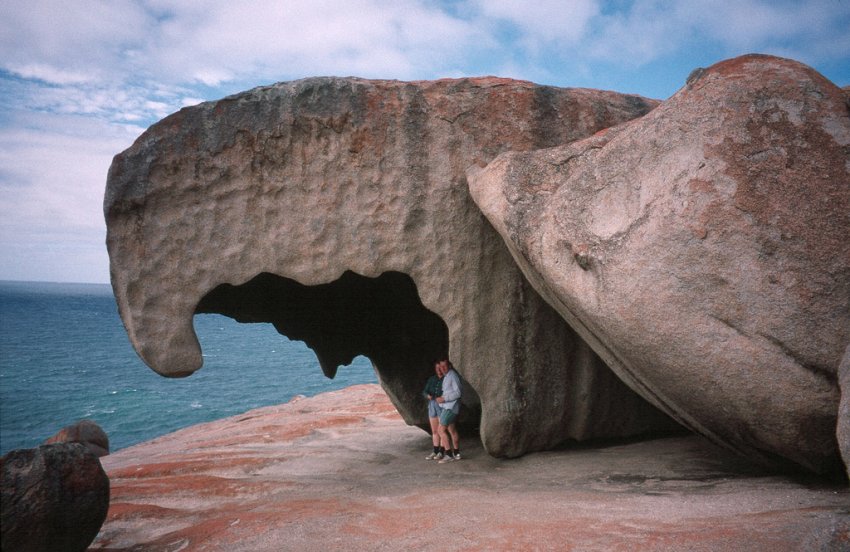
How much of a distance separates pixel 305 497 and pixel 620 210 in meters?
3.86

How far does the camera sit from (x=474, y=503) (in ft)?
16.4

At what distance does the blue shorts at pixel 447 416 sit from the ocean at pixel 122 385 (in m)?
19.0

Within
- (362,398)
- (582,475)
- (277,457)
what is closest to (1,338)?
(362,398)

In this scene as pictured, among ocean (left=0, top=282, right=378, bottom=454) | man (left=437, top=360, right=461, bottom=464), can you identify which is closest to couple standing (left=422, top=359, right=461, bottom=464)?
man (left=437, top=360, right=461, bottom=464)

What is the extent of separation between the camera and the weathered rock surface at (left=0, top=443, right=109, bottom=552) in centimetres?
411

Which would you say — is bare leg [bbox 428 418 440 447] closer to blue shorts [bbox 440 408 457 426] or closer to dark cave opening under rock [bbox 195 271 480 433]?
blue shorts [bbox 440 408 457 426]

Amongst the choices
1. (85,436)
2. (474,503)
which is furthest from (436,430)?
(85,436)

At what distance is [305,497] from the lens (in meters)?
5.92

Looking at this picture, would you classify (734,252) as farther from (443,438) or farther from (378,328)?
(378,328)

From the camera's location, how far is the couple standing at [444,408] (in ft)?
23.6

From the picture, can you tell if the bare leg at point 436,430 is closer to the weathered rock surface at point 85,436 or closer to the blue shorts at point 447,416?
the blue shorts at point 447,416

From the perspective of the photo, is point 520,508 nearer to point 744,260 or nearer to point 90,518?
point 744,260

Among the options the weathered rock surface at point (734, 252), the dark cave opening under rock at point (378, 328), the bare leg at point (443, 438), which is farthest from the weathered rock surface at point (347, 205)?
the dark cave opening under rock at point (378, 328)

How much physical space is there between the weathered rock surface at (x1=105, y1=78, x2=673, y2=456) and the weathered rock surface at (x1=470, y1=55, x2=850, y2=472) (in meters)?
1.57
